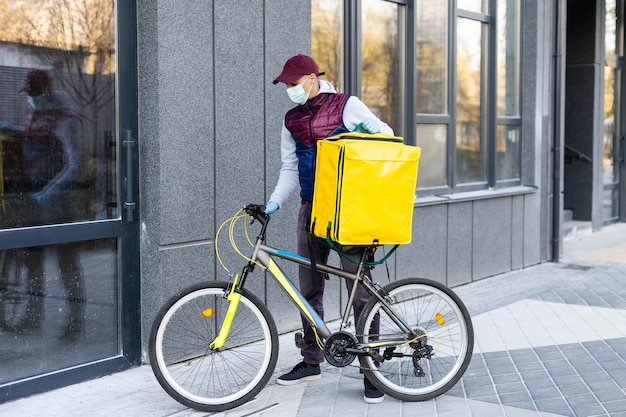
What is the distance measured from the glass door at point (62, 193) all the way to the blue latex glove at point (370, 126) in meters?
1.58

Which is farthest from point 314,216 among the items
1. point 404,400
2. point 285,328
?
point 285,328

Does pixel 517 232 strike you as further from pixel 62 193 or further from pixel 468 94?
pixel 62 193

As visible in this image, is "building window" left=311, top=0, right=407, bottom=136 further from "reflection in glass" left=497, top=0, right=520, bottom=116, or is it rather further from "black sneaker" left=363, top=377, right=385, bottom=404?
"black sneaker" left=363, top=377, right=385, bottom=404

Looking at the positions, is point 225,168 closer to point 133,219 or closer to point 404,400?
Answer: point 133,219

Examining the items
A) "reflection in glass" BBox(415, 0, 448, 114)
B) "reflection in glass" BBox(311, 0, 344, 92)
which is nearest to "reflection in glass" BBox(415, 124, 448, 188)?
"reflection in glass" BBox(415, 0, 448, 114)

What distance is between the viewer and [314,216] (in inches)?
201

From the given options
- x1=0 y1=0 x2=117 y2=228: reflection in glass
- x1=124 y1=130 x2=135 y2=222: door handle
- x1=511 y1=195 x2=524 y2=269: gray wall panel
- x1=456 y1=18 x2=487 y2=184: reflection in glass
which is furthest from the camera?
x1=511 y1=195 x2=524 y2=269: gray wall panel

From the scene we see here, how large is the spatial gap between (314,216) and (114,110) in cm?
153

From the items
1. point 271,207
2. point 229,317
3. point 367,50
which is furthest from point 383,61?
point 229,317

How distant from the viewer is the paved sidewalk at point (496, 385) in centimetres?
503

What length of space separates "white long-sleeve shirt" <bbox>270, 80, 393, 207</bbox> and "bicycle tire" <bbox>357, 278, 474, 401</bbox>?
836mm

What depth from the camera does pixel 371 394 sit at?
5219mm

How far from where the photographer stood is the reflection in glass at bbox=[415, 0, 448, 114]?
909cm

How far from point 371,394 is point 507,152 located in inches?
246
